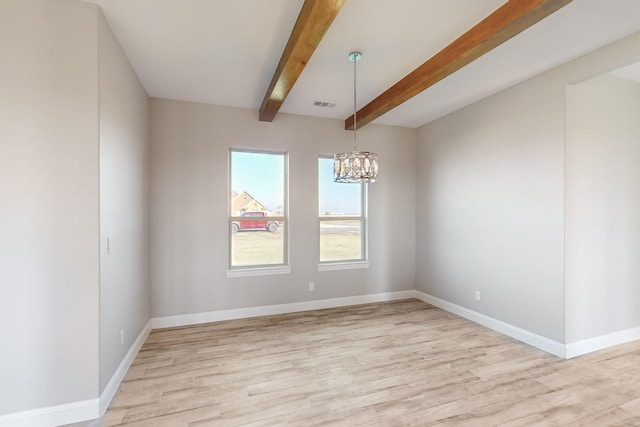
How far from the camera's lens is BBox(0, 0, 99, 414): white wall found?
1.76m

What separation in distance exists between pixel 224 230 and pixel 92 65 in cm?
227

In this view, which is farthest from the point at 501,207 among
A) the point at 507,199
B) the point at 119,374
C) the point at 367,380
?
the point at 119,374

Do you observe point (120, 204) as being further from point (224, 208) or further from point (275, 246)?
point (275, 246)

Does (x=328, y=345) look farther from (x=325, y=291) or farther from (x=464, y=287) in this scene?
(x=464, y=287)

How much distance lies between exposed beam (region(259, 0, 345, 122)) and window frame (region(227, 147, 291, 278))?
3.59 ft

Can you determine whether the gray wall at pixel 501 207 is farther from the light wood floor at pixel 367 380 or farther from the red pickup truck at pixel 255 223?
the red pickup truck at pixel 255 223

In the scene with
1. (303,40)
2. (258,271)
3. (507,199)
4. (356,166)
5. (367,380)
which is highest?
(303,40)

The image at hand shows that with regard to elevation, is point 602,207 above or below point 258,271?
above

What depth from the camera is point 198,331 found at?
3.39 meters

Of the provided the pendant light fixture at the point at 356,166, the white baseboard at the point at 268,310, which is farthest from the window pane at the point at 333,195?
the pendant light fixture at the point at 356,166

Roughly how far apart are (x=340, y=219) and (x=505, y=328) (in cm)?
255

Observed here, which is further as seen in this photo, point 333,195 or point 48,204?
point 333,195

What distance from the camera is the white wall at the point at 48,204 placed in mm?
1759

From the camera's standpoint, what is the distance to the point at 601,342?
288cm
